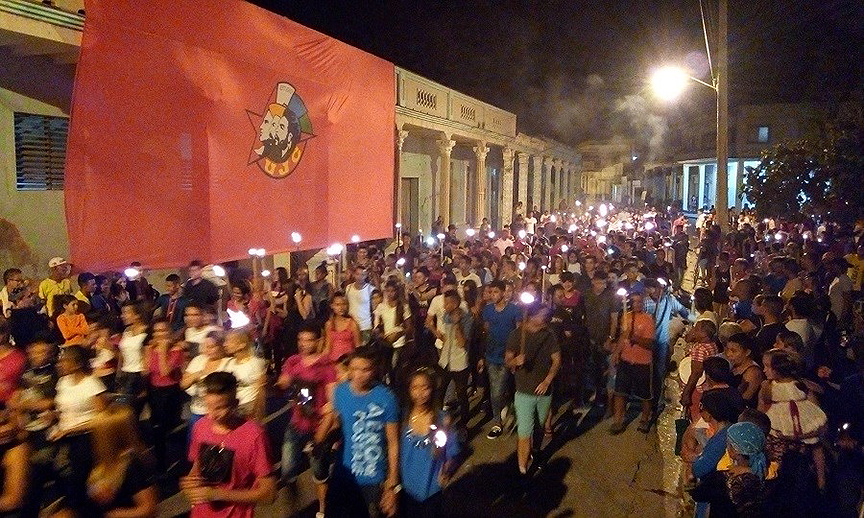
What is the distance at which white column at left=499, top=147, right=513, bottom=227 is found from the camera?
91.3 ft

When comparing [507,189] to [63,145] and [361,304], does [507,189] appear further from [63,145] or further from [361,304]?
Result: [361,304]

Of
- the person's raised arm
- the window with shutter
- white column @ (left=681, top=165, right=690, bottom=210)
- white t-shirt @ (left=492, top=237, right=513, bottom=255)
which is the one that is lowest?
the person's raised arm

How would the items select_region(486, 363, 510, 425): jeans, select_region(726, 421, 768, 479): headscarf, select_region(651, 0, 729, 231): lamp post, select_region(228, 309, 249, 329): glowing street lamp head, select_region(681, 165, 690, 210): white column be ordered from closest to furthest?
1. select_region(726, 421, 768, 479): headscarf
2. select_region(486, 363, 510, 425): jeans
3. select_region(228, 309, 249, 329): glowing street lamp head
4. select_region(651, 0, 729, 231): lamp post
5. select_region(681, 165, 690, 210): white column

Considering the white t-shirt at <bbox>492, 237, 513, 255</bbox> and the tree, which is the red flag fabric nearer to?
the white t-shirt at <bbox>492, 237, 513, 255</bbox>

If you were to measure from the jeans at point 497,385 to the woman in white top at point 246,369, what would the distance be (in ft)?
9.28

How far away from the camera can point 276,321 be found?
363 inches

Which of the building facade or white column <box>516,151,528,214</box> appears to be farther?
white column <box>516,151,528,214</box>

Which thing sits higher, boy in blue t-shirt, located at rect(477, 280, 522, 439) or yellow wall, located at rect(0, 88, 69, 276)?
yellow wall, located at rect(0, 88, 69, 276)

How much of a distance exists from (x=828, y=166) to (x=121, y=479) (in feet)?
56.1

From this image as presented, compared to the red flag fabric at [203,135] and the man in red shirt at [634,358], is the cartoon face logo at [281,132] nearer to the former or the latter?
the red flag fabric at [203,135]

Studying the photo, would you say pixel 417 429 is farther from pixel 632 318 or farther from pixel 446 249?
pixel 446 249

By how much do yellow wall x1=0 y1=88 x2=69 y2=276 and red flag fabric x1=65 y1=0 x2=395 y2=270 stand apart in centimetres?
255

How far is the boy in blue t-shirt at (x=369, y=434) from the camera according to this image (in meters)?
4.33

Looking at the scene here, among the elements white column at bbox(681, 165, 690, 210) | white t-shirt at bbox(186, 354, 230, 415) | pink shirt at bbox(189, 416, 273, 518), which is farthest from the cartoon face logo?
white column at bbox(681, 165, 690, 210)
